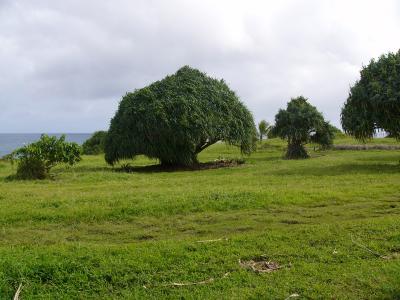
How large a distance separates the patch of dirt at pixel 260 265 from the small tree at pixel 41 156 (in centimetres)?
1260

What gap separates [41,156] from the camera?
58.8ft

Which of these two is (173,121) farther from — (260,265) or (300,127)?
(260,265)

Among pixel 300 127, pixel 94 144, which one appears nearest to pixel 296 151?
pixel 300 127

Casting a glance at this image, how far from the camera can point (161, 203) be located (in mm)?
10812

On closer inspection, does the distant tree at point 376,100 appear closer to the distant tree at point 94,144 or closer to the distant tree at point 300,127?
the distant tree at point 300,127

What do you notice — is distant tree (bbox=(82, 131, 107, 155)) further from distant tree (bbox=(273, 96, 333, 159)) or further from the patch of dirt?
the patch of dirt

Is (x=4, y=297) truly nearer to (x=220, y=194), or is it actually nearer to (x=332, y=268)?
(x=332, y=268)

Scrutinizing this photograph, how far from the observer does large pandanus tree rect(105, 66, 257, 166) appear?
76.5 ft

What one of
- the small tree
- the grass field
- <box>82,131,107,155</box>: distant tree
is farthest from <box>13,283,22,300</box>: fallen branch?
<box>82,131,107,155</box>: distant tree

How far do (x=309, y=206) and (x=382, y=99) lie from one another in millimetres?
10777

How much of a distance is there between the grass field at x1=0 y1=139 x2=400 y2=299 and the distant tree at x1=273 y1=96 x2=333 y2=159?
1760 centimetres

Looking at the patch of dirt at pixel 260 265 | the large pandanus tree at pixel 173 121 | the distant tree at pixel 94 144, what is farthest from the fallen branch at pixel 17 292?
the distant tree at pixel 94 144

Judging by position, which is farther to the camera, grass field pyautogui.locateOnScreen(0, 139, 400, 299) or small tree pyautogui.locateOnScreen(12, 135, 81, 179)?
small tree pyautogui.locateOnScreen(12, 135, 81, 179)

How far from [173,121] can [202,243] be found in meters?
15.7
